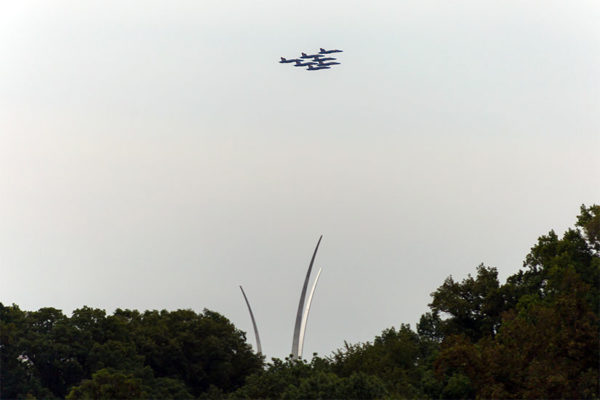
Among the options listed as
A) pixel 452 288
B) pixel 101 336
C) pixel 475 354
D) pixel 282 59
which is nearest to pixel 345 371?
pixel 452 288

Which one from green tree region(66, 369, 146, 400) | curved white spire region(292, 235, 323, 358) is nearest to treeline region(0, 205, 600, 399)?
green tree region(66, 369, 146, 400)

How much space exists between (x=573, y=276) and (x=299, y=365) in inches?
596

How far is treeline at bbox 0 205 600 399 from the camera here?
4912 cm

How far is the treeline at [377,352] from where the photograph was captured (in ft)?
161

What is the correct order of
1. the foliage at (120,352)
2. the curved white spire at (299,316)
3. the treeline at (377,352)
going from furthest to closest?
the curved white spire at (299,316) → the foliage at (120,352) → the treeline at (377,352)

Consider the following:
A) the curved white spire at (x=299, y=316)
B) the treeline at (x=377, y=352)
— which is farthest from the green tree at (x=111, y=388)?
the curved white spire at (x=299, y=316)

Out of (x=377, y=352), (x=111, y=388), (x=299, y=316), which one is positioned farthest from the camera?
(x=299, y=316)

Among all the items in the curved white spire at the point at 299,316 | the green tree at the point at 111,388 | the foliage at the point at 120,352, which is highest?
the curved white spire at the point at 299,316

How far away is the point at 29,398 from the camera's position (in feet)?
198

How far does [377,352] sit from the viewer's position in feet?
261

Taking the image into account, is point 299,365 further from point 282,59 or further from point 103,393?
point 282,59

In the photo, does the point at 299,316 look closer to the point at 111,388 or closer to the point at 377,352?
the point at 377,352

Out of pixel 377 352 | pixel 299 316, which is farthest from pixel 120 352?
pixel 299 316

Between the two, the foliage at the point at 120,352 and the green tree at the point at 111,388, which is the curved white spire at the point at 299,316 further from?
the green tree at the point at 111,388
